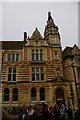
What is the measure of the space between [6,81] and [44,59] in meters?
7.40

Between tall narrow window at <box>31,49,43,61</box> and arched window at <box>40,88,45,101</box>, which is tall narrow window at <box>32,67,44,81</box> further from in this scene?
tall narrow window at <box>31,49,43,61</box>

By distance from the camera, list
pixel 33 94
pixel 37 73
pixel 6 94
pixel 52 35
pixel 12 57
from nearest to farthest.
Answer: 1. pixel 6 94
2. pixel 33 94
3. pixel 37 73
4. pixel 12 57
5. pixel 52 35

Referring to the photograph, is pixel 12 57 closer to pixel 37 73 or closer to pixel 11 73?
pixel 11 73

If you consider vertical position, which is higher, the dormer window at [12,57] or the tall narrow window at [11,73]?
the dormer window at [12,57]

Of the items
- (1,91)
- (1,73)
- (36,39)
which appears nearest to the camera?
(1,91)

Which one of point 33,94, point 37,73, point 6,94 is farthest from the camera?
point 37,73

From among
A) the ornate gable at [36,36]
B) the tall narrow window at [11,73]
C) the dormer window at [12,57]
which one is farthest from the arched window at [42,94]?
the ornate gable at [36,36]

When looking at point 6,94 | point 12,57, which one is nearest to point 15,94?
point 6,94

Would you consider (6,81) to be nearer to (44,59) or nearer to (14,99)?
(14,99)

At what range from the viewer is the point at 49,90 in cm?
1750

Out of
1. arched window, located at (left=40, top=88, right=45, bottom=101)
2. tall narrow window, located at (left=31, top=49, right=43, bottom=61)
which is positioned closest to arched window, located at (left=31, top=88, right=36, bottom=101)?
arched window, located at (left=40, top=88, right=45, bottom=101)

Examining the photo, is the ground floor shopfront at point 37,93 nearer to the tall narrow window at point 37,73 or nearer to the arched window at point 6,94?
the arched window at point 6,94

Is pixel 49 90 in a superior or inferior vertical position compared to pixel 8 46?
inferior

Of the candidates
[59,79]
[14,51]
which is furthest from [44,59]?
[14,51]
